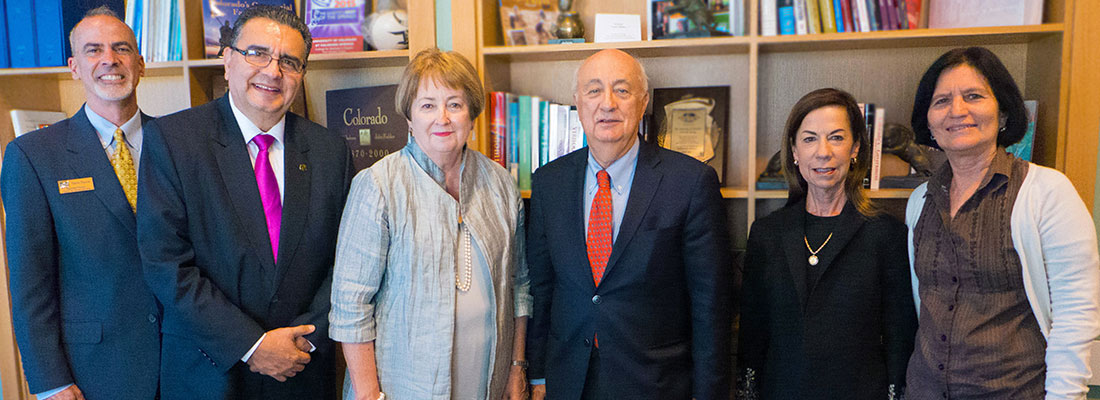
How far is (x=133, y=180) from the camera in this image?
1.93 meters

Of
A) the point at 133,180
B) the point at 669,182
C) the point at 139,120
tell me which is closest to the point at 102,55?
the point at 139,120

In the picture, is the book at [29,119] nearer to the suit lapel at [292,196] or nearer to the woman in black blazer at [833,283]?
the suit lapel at [292,196]

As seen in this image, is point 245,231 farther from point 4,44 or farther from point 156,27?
point 4,44

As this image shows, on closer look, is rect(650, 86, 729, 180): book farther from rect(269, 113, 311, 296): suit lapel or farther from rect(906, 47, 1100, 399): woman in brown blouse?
rect(269, 113, 311, 296): suit lapel

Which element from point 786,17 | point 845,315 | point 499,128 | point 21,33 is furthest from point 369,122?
point 845,315

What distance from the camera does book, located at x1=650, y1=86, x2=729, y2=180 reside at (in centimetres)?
229

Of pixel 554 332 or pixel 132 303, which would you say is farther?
pixel 132 303

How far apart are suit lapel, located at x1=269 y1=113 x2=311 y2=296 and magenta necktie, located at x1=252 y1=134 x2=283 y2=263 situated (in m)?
0.03

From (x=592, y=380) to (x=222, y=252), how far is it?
3.39ft

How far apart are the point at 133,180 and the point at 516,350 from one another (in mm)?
1289

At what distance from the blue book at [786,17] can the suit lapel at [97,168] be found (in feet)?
6.92

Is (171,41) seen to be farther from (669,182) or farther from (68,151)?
(669,182)

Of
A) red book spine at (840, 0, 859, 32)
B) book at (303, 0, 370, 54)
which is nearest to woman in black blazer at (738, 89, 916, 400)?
red book spine at (840, 0, 859, 32)

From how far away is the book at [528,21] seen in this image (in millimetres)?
2293
